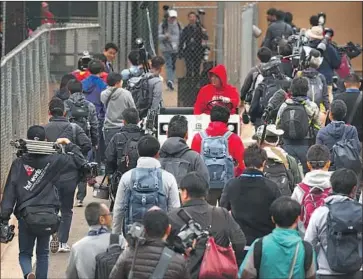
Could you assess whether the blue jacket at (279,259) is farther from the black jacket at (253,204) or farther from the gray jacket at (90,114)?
the gray jacket at (90,114)

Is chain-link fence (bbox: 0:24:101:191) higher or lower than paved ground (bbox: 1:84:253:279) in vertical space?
higher

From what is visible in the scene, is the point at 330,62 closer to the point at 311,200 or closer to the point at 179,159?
the point at 179,159

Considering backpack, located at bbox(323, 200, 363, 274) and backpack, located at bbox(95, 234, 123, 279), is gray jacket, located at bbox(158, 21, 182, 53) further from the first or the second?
backpack, located at bbox(95, 234, 123, 279)

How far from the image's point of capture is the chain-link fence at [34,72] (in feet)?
58.1

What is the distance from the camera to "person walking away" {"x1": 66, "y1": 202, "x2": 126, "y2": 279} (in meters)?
9.34

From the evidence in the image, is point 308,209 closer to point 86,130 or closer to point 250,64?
point 86,130

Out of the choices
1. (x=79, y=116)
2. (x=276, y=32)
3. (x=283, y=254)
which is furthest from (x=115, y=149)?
(x=276, y=32)

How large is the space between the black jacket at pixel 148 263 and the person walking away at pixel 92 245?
1.82 feet

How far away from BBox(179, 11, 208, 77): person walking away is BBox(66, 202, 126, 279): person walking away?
1515 centimetres

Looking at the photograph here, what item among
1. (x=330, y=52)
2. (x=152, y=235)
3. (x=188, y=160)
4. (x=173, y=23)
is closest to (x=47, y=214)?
(x=188, y=160)

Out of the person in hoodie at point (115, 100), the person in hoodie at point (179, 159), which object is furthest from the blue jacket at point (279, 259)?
the person in hoodie at point (115, 100)

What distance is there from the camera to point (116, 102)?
15.9m

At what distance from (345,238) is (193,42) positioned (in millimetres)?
16176

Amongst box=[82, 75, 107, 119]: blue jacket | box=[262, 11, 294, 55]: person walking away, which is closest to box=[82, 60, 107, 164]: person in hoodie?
box=[82, 75, 107, 119]: blue jacket
